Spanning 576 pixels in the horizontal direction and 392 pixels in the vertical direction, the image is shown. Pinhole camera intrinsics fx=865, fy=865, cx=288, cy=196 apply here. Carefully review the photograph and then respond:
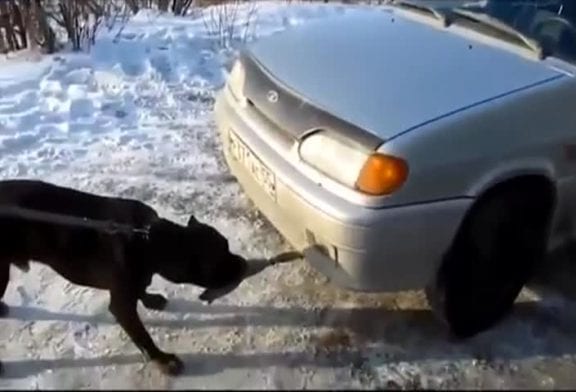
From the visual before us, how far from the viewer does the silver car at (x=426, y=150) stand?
119 inches

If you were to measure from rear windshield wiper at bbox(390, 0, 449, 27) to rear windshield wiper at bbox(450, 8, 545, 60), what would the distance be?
0.14ft

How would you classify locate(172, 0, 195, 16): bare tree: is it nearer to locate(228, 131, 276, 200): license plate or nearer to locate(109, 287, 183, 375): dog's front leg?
locate(228, 131, 276, 200): license plate

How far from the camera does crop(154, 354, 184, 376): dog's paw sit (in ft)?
10.8

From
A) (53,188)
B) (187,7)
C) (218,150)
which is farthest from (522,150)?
(187,7)

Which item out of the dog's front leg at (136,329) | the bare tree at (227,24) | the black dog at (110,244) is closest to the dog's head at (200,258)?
the black dog at (110,244)

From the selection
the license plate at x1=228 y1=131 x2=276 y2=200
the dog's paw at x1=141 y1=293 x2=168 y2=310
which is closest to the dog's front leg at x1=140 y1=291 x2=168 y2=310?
the dog's paw at x1=141 y1=293 x2=168 y2=310

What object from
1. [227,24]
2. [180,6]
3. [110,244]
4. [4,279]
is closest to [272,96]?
[110,244]

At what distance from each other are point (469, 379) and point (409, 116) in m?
1.04

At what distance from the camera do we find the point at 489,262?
135 inches

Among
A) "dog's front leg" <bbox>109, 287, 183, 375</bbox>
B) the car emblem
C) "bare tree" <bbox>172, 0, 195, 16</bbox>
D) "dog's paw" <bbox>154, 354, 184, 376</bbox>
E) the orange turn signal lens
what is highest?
the orange turn signal lens

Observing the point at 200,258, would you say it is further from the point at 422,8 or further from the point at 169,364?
the point at 422,8

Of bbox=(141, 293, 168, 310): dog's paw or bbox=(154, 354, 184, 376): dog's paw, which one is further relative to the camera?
bbox=(141, 293, 168, 310): dog's paw

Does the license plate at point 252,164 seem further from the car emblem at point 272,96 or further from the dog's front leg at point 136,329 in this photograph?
the dog's front leg at point 136,329

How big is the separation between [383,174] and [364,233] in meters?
0.21
